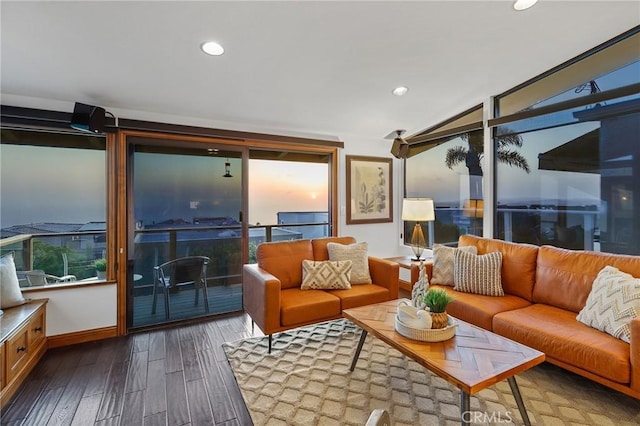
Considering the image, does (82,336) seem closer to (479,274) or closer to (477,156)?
(479,274)

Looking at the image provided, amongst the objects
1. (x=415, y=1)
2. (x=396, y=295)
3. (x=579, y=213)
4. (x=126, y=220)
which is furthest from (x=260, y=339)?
(x=579, y=213)

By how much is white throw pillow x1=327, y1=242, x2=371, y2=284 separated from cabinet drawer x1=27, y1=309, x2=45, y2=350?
2649 mm

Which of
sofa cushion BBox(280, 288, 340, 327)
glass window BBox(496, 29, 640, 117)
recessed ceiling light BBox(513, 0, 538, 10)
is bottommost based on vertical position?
sofa cushion BBox(280, 288, 340, 327)

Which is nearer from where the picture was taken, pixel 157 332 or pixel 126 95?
pixel 126 95

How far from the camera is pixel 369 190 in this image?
182 inches

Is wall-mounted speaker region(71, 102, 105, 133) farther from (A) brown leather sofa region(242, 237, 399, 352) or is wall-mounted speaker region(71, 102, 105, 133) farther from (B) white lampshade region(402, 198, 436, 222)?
(B) white lampshade region(402, 198, 436, 222)

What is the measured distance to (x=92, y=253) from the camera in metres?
3.11

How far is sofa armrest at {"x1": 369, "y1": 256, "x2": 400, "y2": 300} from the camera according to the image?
3192mm

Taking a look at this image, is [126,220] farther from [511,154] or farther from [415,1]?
[511,154]

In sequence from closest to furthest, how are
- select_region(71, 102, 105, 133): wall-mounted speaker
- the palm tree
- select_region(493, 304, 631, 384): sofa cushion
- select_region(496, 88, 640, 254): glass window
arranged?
select_region(493, 304, 631, 384): sofa cushion
select_region(496, 88, 640, 254): glass window
select_region(71, 102, 105, 133): wall-mounted speaker
the palm tree

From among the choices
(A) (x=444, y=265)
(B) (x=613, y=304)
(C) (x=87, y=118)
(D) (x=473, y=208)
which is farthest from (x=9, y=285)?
(D) (x=473, y=208)

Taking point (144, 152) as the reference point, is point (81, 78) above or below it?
above

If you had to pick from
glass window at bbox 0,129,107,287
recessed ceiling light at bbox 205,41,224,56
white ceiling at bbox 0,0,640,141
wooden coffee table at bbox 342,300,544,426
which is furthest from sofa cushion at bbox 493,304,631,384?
glass window at bbox 0,129,107,287

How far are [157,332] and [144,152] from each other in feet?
6.31
